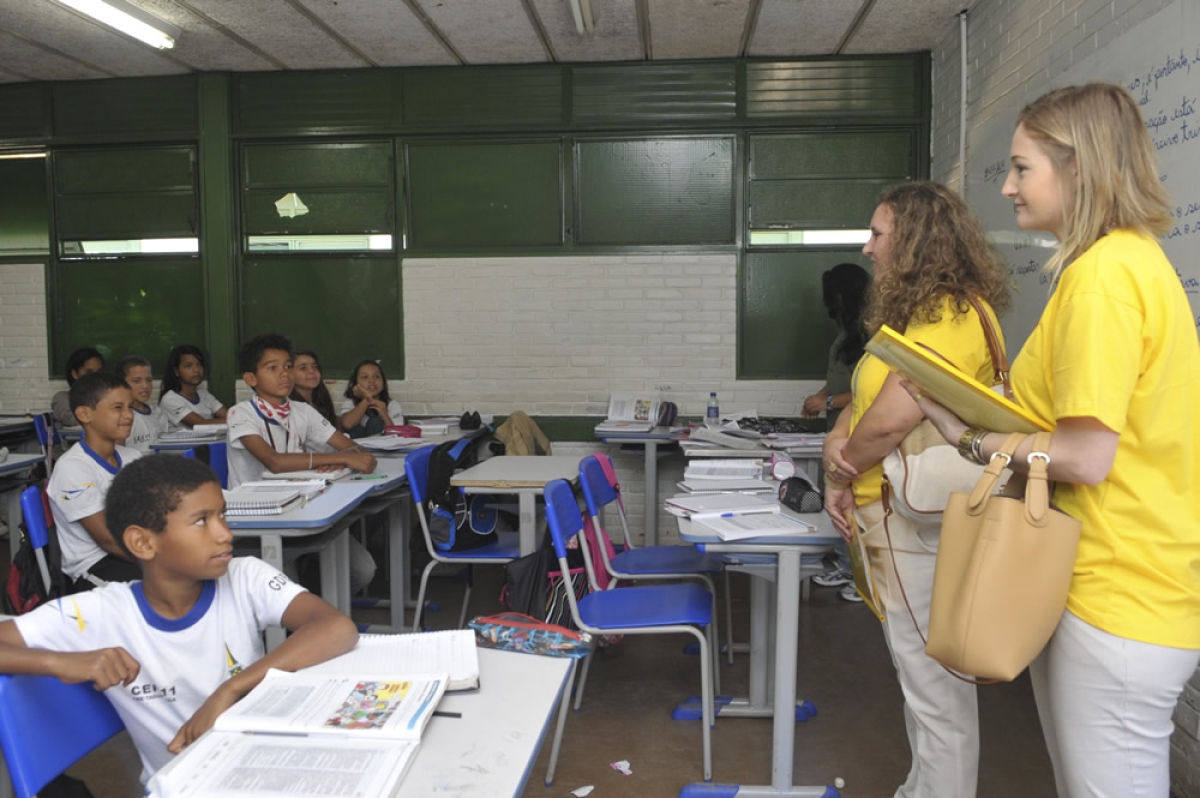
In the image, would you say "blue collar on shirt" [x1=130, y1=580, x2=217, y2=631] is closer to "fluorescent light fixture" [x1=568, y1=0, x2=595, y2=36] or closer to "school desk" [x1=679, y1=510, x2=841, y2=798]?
"school desk" [x1=679, y1=510, x2=841, y2=798]

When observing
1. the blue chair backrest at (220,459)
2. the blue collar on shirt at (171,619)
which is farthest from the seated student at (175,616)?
the blue chair backrest at (220,459)

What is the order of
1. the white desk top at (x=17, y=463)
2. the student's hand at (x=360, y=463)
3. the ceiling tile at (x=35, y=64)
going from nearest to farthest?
the student's hand at (x=360, y=463) < the white desk top at (x=17, y=463) < the ceiling tile at (x=35, y=64)

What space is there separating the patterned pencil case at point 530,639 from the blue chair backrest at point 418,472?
184cm

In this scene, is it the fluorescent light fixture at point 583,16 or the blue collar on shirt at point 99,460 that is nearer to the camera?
the blue collar on shirt at point 99,460

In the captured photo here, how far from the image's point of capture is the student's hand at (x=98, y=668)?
1293mm

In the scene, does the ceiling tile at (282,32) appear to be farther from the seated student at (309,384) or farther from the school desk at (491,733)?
the school desk at (491,733)

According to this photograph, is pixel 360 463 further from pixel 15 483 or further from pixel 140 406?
pixel 140 406

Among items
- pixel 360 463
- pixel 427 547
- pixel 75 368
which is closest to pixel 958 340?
pixel 427 547

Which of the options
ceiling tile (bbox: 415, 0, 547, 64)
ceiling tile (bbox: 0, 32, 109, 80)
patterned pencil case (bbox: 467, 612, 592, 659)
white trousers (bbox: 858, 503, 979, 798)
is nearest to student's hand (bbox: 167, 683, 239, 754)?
patterned pencil case (bbox: 467, 612, 592, 659)

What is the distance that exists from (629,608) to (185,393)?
400cm

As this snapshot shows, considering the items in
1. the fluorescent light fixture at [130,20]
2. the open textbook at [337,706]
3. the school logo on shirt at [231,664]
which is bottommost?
the school logo on shirt at [231,664]

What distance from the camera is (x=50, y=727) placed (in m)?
1.29

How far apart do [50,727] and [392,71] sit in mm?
5034

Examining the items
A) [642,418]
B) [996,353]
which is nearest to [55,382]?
[642,418]
